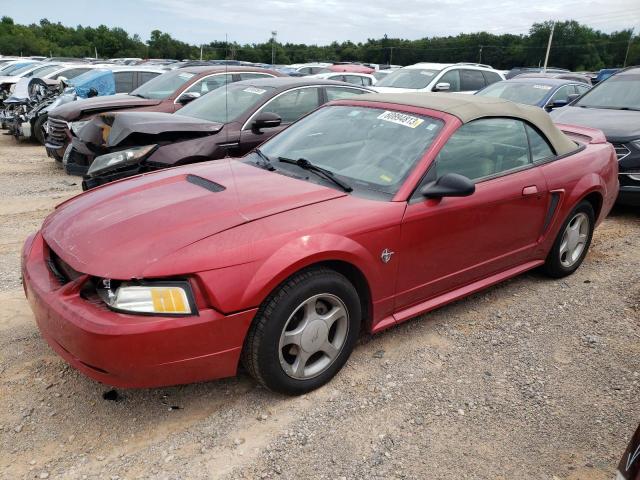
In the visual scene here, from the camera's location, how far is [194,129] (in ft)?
18.5

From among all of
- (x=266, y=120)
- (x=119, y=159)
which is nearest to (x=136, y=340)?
(x=266, y=120)

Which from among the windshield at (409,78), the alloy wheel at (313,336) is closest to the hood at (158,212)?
the alloy wheel at (313,336)

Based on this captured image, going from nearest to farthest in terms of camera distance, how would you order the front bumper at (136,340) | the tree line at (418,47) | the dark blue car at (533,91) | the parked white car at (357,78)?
1. the front bumper at (136,340)
2. the dark blue car at (533,91)
3. the parked white car at (357,78)
4. the tree line at (418,47)

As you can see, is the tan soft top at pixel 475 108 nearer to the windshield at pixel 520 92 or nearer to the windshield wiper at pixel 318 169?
the windshield wiper at pixel 318 169

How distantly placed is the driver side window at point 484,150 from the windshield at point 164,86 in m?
6.47

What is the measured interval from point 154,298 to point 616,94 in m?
7.36

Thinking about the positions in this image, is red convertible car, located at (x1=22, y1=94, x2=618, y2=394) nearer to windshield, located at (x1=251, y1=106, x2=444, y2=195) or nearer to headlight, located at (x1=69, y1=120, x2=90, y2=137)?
windshield, located at (x1=251, y1=106, x2=444, y2=195)

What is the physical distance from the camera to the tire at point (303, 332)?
98.6 inches

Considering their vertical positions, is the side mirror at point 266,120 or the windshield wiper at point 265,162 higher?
the side mirror at point 266,120

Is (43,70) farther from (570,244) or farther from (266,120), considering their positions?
(570,244)

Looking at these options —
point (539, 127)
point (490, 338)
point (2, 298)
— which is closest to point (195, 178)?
point (2, 298)

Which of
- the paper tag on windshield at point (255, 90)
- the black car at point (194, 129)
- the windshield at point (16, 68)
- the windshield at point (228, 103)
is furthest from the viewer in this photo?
the windshield at point (16, 68)

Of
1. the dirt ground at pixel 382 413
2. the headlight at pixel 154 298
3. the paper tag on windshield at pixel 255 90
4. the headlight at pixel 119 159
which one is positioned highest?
the paper tag on windshield at pixel 255 90

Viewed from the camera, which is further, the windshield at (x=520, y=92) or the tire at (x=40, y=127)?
the tire at (x=40, y=127)
